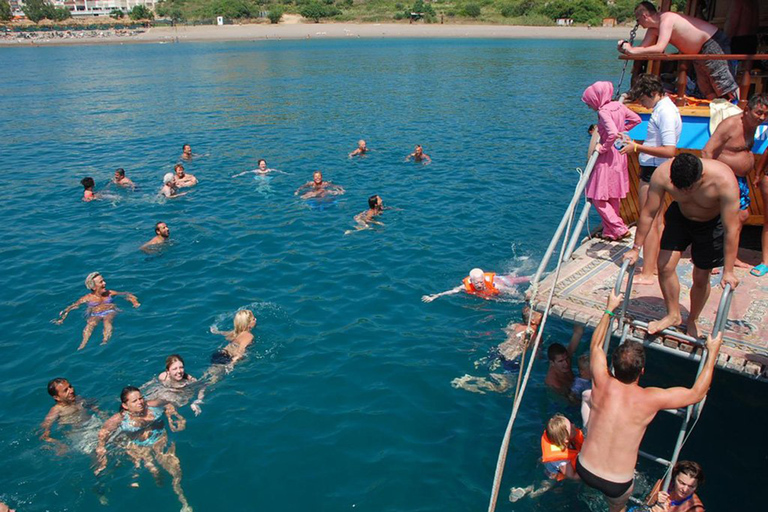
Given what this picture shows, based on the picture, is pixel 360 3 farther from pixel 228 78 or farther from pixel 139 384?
pixel 139 384

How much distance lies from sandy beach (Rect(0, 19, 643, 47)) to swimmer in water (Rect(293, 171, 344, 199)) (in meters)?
71.9

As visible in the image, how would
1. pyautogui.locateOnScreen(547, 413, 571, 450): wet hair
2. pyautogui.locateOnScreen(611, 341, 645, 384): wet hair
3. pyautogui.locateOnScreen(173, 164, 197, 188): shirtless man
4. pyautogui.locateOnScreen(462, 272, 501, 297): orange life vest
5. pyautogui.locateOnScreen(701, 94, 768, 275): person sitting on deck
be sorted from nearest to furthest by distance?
1. pyautogui.locateOnScreen(611, 341, 645, 384): wet hair
2. pyautogui.locateOnScreen(547, 413, 571, 450): wet hair
3. pyautogui.locateOnScreen(701, 94, 768, 275): person sitting on deck
4. pyautogui.locateOnScreen(462, 272, 501, 297): orange life vest
5. pyautogui.locateOnScreen(173, 164, 197, 188): shirtless man

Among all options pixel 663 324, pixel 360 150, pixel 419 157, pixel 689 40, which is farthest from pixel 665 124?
pixel 360 150

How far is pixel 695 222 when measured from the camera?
641cm

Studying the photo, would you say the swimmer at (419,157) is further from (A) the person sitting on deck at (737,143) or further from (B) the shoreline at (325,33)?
(B) the shoreline at (325,33)

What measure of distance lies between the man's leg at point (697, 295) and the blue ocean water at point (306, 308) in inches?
83.6

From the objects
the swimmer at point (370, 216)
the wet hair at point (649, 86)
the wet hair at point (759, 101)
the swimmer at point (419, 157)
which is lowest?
the swimmer at point (370, 216)

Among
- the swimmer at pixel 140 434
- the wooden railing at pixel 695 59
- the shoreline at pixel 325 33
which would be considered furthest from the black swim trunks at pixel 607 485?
the shoreline at pixel 325 33

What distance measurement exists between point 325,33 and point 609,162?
9364cm

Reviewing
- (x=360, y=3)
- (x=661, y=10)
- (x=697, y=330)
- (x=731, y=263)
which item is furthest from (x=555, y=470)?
(x=360, y=3)

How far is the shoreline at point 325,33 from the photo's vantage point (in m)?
85.0

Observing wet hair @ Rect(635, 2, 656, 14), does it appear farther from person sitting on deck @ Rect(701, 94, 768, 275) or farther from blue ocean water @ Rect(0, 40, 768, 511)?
blue ocean water @ Rect(0, 40, 768, 511)

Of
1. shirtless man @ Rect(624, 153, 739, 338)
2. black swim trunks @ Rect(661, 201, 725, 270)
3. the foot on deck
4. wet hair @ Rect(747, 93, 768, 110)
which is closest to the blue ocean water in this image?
the foot on deck

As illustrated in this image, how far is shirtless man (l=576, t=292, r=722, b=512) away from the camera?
5469 mm
